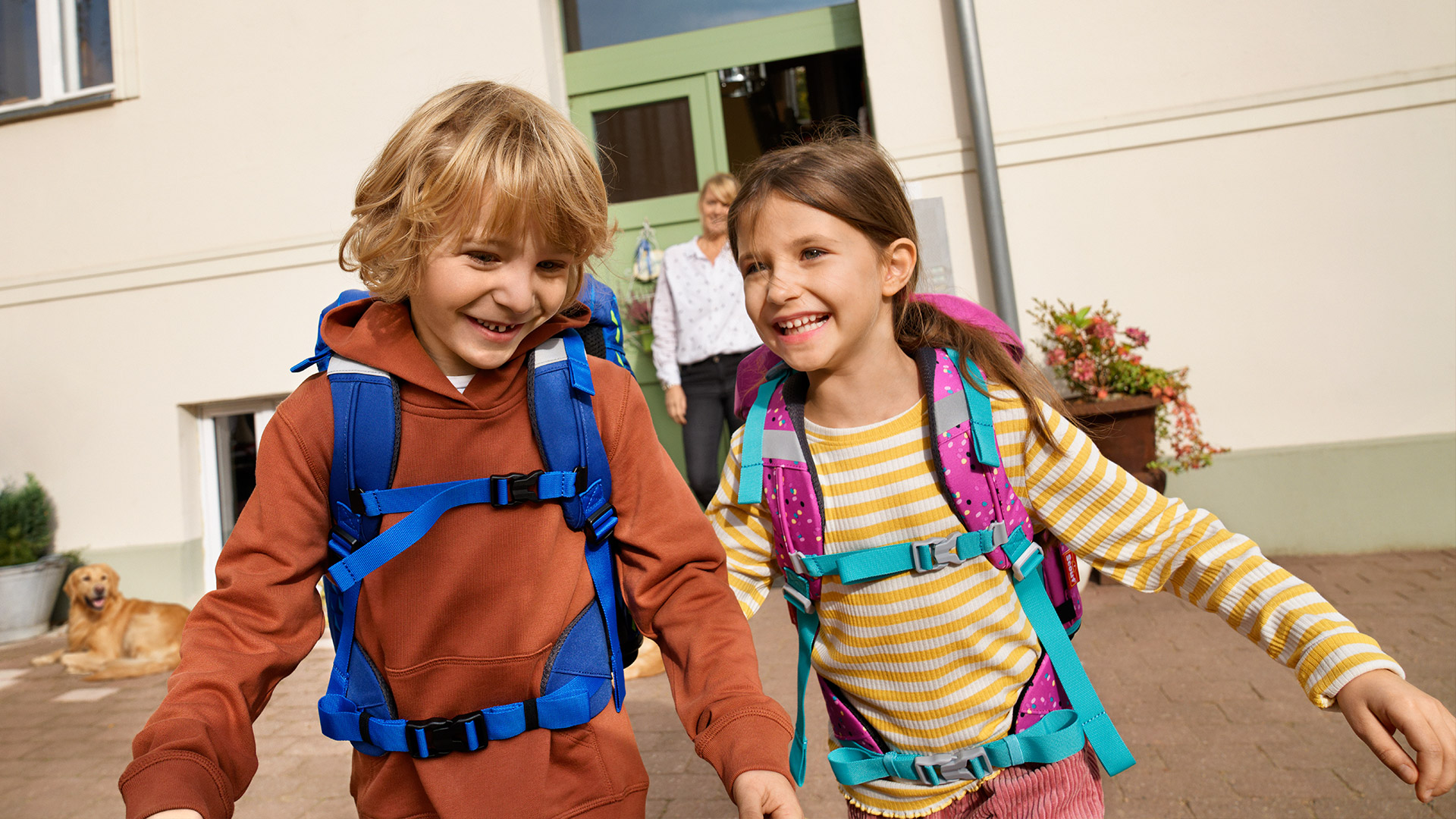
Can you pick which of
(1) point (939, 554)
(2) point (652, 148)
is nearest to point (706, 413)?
(2) point (652, 148)

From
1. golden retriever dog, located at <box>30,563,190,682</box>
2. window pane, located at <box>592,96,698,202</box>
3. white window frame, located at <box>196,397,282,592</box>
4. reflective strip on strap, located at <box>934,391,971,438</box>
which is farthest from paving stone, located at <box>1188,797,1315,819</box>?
white window frame, located at <box>196,397,282,592</box>

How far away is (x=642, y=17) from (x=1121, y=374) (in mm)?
4075

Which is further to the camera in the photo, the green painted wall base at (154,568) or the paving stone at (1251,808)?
the green painted wall base at (154,568)

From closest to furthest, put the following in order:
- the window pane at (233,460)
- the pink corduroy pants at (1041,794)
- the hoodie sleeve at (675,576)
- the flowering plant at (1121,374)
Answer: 1. the hoodie sleeve at (675,576)
2. the pink corduroy pants at (1041,794)
3. the flowering plant at (1121,374)
4. the window pane at (233,460)

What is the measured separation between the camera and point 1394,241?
16.5 feet

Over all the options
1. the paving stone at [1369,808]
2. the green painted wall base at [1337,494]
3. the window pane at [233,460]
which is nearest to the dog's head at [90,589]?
the window pane at [233,460]

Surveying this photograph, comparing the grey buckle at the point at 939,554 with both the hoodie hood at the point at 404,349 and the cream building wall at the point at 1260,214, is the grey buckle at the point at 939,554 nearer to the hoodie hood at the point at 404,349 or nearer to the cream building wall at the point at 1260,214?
the hoodie hood at the point at 404,349

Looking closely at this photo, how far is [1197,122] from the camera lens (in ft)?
17.1

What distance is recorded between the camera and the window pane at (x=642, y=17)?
606cm

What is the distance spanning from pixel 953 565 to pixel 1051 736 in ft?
1.08

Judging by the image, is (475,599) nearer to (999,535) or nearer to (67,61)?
(999,535)

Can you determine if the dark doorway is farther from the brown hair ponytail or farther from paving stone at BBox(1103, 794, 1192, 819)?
paving stone at BBox(1103, 794, 1192, 819)

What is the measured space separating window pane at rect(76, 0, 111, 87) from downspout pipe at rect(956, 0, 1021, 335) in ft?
20.1

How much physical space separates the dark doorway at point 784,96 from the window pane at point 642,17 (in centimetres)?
39
